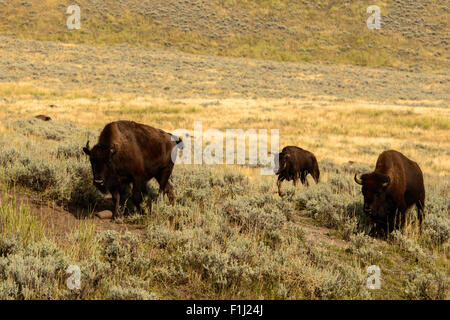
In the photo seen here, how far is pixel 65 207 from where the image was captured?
5.80m

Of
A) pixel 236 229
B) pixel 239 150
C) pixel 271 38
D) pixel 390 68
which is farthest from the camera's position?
pixel 271 38

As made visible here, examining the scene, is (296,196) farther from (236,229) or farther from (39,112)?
(39,112)

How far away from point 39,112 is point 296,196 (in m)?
19.2

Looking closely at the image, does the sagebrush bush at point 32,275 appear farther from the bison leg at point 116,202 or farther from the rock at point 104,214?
the bison leg at point 116,202

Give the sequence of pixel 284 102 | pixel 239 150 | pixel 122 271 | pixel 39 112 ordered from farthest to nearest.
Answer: pixel 284 102, pixel 39 112, pixel 239 150, pixel 122 271

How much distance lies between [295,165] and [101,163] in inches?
283

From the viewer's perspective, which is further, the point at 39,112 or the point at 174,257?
the point at 39,112

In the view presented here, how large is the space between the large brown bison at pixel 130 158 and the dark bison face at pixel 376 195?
3203mm

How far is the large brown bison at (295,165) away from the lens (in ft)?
36.2

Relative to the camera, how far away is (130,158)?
235 inches

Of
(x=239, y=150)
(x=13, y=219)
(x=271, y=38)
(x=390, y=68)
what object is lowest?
(x=239, y=150)

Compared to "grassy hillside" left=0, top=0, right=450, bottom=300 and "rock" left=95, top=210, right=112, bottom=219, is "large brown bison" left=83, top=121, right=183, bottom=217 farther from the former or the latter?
"grassy hillside" left=0, top=0, right=450, bottom=300

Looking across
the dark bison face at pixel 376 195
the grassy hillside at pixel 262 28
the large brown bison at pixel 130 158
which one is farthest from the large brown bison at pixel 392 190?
the grassy hillside at pixel 262 28
